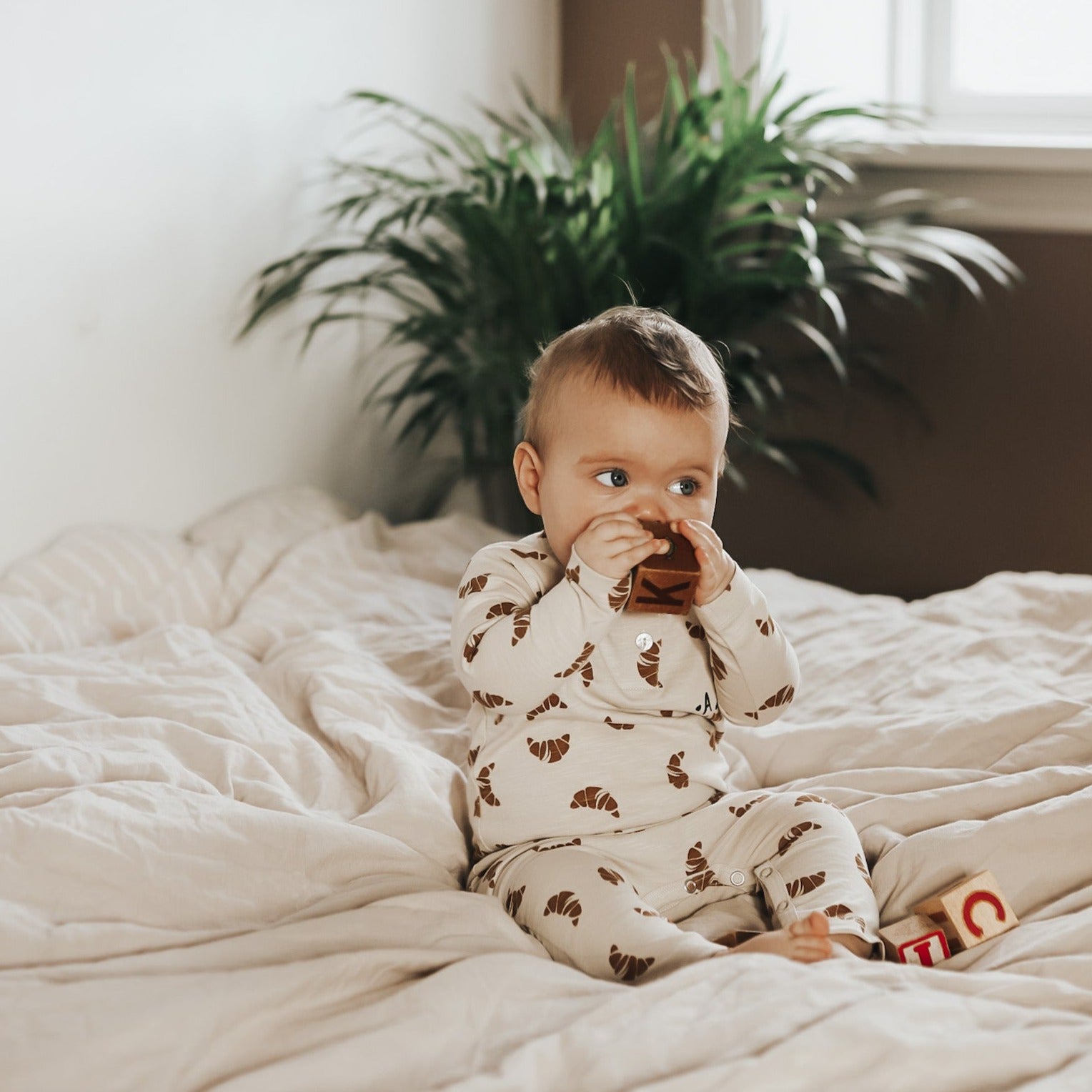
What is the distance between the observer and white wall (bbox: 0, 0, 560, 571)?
1.69 meters

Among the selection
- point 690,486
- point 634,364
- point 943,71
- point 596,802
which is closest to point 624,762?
point 596,802

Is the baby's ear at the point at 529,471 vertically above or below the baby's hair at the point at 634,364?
below

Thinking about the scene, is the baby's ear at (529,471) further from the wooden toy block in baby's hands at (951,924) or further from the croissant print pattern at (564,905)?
the wooden toy block in baby's hands at (951,924)

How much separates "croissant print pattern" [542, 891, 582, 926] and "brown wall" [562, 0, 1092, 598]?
1.62 meters

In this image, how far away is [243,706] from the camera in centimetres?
143

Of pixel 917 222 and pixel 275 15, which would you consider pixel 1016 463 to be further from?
pixel 275 15

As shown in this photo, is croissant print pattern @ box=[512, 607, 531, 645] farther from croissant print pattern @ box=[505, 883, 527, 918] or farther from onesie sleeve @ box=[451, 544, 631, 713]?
croissant print pattern @ box=[505, 883, 527, 918]

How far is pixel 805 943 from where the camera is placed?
0.96 metres

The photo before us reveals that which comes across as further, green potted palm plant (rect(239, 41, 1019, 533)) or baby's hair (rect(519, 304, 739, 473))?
green potted palm plant (rect(239, 41, 1019, 533))

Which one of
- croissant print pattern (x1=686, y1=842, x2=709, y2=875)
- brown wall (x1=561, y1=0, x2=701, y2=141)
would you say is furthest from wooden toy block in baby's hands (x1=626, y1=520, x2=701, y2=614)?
brown wall (x1=561, y1=0, x2=701, y2=141)

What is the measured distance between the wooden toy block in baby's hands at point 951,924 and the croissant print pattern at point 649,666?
30cm

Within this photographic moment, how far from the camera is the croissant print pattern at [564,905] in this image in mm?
1062

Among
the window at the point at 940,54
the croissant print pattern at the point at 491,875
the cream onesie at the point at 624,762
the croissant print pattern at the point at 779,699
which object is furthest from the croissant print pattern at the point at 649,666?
the window at the point at 940,54

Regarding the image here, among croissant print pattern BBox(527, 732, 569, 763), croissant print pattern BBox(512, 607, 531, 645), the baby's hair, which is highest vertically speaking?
the baby's hair
